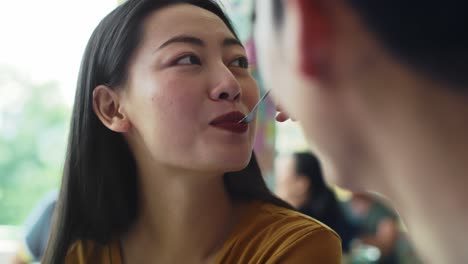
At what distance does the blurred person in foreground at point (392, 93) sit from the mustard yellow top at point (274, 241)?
437 millimetres

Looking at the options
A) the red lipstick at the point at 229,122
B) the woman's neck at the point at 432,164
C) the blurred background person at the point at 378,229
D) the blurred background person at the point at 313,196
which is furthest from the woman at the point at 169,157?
the blurred background person at the point at 378,229

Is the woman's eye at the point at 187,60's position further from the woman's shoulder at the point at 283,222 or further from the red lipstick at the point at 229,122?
the woman's shoulder at the point at 283,222

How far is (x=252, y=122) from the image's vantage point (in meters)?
0.95

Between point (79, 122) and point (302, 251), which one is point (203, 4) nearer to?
point (79, 122)

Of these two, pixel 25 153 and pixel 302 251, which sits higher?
pixel 302 251

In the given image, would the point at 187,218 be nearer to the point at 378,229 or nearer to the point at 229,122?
the point at 229,122

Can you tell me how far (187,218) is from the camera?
1007 mm

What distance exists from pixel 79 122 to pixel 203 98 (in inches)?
11.8

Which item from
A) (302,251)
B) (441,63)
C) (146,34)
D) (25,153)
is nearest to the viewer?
(441,63)

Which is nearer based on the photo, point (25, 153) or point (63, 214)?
point (63, 214)

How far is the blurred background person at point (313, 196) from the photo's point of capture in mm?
2236

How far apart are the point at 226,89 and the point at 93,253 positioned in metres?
0.41

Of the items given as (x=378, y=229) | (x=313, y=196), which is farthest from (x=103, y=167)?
(x=378, y=229)

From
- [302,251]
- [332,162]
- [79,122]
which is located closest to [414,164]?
[332,162]
